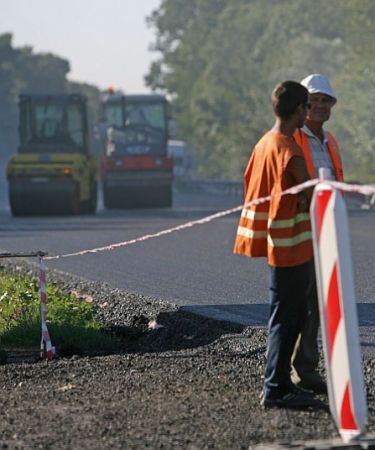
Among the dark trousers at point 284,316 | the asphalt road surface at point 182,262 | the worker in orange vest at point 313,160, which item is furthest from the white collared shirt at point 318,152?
the asphalt road surface at point 182,262

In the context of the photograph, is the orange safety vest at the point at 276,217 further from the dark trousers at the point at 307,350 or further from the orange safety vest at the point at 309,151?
the dark trousers at the point at 307,350

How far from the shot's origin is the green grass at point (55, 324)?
1313cm

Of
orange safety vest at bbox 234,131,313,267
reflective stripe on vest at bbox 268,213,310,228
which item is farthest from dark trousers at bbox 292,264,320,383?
reflective stripe on vest at bbox 268,213,310,228

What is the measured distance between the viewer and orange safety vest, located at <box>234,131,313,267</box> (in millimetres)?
8617

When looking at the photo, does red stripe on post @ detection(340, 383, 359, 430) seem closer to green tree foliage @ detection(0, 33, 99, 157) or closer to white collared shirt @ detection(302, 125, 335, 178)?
white collared shirt @ detection(302, 125, 335, 178)

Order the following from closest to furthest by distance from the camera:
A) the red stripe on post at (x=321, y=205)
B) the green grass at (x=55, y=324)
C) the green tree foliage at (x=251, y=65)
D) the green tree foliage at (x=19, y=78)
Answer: the red stripe on post at (x=321, y=205) → the green grass at (x=55, y=324) → the green tree foliage at (x=251, y=65) → the green tree foliage at (x=19, y=78)

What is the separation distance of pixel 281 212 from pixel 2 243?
19.0 metres

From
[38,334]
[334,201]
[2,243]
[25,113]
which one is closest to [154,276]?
[38,334]

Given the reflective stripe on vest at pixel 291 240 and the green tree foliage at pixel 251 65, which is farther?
the green tree foliage at pixel 251 65

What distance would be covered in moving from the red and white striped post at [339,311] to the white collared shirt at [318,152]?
5.58ft

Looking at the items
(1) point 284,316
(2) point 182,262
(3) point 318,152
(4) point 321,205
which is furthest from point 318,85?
(2) point 182,262

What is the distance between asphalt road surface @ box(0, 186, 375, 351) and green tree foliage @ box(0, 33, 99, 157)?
4945 inches

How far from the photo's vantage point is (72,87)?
19300cm

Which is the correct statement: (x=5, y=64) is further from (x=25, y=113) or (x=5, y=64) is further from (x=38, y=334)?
(x=38, y=334)
